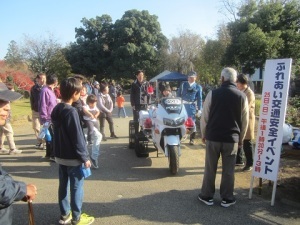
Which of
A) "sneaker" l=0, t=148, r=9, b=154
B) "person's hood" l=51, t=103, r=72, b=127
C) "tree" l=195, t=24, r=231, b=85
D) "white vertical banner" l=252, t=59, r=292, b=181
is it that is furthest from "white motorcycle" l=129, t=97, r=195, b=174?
"tree" l=195, t=24, r=231, b=85

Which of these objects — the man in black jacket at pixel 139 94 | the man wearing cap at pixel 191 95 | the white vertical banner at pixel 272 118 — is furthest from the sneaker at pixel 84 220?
the man wearing cap at pixel 191 95

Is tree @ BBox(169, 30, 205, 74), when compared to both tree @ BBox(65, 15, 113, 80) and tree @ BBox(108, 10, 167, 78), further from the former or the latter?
tree @ BBox(65, 15, 113, 80)

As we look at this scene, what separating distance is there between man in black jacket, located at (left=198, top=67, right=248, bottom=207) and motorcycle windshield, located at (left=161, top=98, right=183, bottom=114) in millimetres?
1348

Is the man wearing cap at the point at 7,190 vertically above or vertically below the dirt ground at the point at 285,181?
above

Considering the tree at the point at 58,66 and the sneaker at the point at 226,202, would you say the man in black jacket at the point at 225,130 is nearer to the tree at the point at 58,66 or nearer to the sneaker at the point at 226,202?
the sneaker at the point at 226,202

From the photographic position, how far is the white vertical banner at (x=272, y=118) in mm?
4199

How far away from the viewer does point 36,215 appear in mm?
3934

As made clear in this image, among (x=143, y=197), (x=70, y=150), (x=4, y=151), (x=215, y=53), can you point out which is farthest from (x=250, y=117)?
(x=215, y=53)

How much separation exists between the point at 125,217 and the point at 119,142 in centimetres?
480

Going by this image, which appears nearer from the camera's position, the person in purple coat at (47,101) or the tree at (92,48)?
the person in purple coat at (47,101)

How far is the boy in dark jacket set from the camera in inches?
138

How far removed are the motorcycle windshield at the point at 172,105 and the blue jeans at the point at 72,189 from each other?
2518 mm

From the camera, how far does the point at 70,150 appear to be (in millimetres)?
3541

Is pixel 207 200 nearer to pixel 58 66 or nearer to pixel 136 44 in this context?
pixel 58 66
